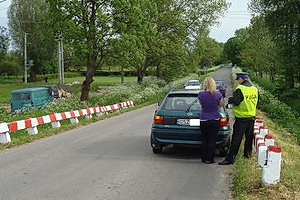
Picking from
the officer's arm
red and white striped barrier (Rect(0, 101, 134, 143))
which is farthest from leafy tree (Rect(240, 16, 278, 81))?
the officer's arm

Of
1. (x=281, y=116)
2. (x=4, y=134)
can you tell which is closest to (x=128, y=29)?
(x=281, y=116)

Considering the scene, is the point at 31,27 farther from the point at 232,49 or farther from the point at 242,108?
the point at 232,49

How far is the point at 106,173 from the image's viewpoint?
8461mm

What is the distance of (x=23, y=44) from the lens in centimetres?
7488

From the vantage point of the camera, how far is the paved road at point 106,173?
23.1ft

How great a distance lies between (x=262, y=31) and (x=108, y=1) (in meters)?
31.5

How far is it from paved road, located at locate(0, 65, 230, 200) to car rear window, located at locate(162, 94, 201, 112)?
45.6 inches

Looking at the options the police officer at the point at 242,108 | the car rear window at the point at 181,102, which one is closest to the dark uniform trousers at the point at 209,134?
the police officer at the point at 242,108

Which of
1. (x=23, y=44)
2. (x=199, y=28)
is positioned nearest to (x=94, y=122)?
(x=199, y=28)

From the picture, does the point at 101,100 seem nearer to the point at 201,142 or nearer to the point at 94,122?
the point at 94,122

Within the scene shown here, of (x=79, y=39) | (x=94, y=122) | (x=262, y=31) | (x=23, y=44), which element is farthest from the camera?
(x=23, y=44)

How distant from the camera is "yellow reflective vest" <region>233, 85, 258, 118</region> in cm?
893

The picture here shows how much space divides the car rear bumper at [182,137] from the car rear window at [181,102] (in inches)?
23.6

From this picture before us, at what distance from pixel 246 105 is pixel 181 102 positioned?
6.42ft
